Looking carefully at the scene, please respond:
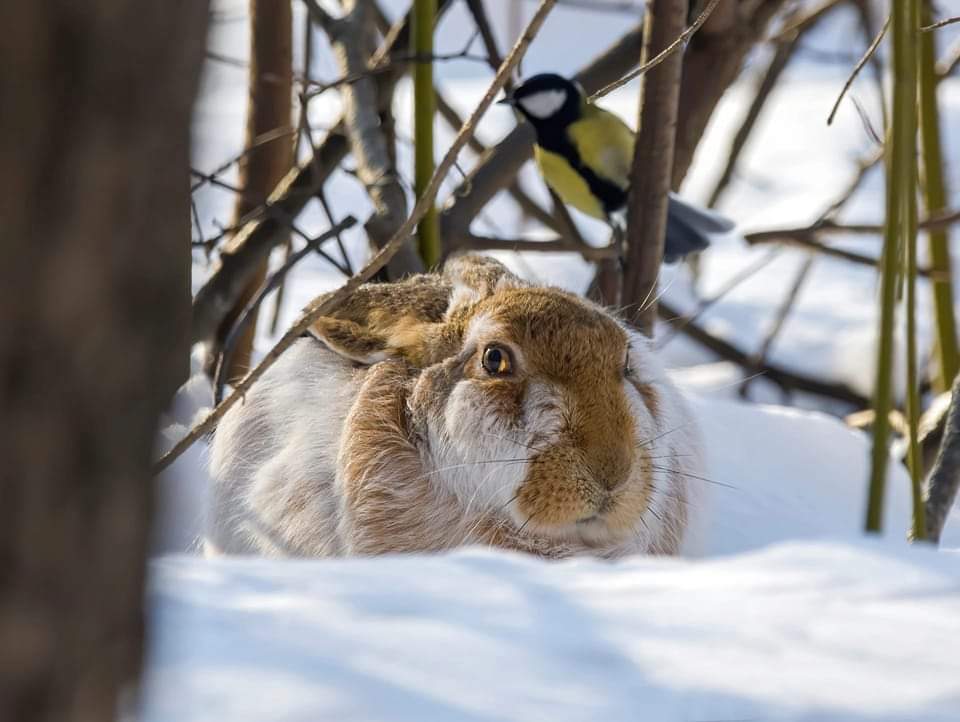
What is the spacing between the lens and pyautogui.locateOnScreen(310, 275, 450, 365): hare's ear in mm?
2318

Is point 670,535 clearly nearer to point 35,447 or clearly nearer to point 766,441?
point 766,441

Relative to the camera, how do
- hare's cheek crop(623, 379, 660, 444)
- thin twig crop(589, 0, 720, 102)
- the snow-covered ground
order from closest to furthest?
the snow-covered ground
thin twig crop(589, 0, 720, 102)
hare's cheek crop(623, 379, 660, 444)

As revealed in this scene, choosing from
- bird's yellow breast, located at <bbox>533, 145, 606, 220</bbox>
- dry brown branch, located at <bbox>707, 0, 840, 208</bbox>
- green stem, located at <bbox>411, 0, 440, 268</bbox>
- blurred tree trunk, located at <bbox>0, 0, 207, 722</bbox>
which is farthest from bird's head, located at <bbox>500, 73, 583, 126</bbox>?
blurred tree trunk, located at <bbox>0, 0, 207, 722</bbox>

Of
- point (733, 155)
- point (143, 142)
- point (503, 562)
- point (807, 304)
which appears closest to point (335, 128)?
point (733, 155)

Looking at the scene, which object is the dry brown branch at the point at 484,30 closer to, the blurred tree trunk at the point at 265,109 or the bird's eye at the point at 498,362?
the blurred tree trunk at the point at 265,109

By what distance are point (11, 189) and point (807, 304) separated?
6475mm

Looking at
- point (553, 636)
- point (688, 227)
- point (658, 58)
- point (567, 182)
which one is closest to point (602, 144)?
point (567, 182)

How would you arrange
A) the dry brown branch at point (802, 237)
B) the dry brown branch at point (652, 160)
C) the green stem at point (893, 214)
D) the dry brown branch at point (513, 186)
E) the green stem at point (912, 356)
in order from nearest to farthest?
the green stem at point (893, 214) → the green stem at point (912, 356) → the dry brown branch at point (652, 160) → the dry brown branch at point (802, 237) → the dry brown branch at point (513, 186)

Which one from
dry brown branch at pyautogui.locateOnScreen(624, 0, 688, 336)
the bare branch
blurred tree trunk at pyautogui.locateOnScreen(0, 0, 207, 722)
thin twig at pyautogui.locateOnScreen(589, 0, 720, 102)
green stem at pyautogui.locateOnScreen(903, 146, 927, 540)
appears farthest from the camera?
the bare branch

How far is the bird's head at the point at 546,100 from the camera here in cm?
438

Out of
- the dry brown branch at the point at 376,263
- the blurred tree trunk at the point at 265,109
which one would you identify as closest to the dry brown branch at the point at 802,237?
the blurred tree trunk at the point at 265,109

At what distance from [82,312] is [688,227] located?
402cm

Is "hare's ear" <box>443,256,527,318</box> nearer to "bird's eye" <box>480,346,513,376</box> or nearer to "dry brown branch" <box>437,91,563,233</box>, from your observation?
"bird's eye" <box>480,346,513,376</box>

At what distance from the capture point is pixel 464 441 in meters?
2.15
